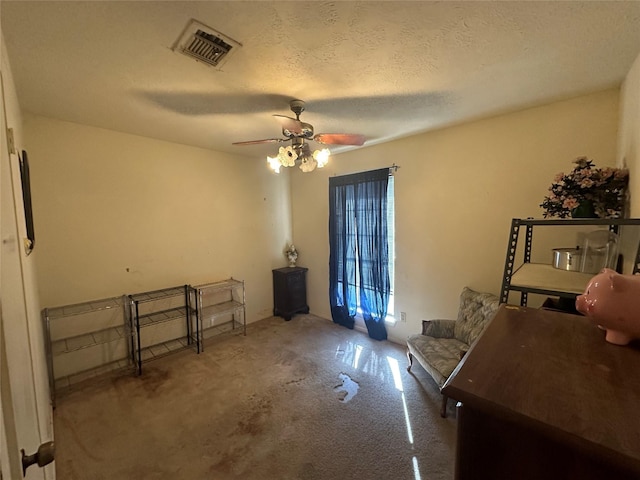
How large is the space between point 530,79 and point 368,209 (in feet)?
6.05

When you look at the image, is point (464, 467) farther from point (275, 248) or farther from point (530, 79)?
point (275, 248)

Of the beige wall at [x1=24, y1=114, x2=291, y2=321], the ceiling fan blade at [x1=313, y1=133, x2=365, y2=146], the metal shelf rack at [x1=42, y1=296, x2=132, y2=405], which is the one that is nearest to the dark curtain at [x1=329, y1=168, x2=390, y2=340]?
the beige wall at [x1=24, y1=114, x2=291, y2=321]

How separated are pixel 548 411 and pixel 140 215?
3.37 m

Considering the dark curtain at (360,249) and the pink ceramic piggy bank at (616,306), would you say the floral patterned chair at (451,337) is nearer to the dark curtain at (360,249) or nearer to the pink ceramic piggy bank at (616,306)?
the dark curtain at (360,249)

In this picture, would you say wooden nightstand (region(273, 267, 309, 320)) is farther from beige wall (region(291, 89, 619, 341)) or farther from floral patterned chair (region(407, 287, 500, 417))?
floral patterned chair (region(407, 287, 500, 417))

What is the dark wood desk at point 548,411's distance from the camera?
45cm

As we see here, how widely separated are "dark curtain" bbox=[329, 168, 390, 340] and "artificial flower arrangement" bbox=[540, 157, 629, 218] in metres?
1.72

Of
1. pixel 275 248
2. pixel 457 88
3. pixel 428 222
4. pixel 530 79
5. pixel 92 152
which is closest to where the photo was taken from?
pixel 530 79

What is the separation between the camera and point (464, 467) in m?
0.55

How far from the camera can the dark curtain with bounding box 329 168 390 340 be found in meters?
3.22

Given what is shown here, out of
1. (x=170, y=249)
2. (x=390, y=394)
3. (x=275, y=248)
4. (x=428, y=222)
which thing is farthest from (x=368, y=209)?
(x=170, y=249)

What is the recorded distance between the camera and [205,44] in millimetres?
1354

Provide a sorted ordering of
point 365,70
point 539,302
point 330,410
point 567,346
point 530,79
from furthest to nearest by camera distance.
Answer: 1. point 539,302
2. point 330,410
3. point 530,79
4. point 365,70
5. point 567,346

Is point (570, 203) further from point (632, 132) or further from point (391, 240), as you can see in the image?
point (391, 240)
